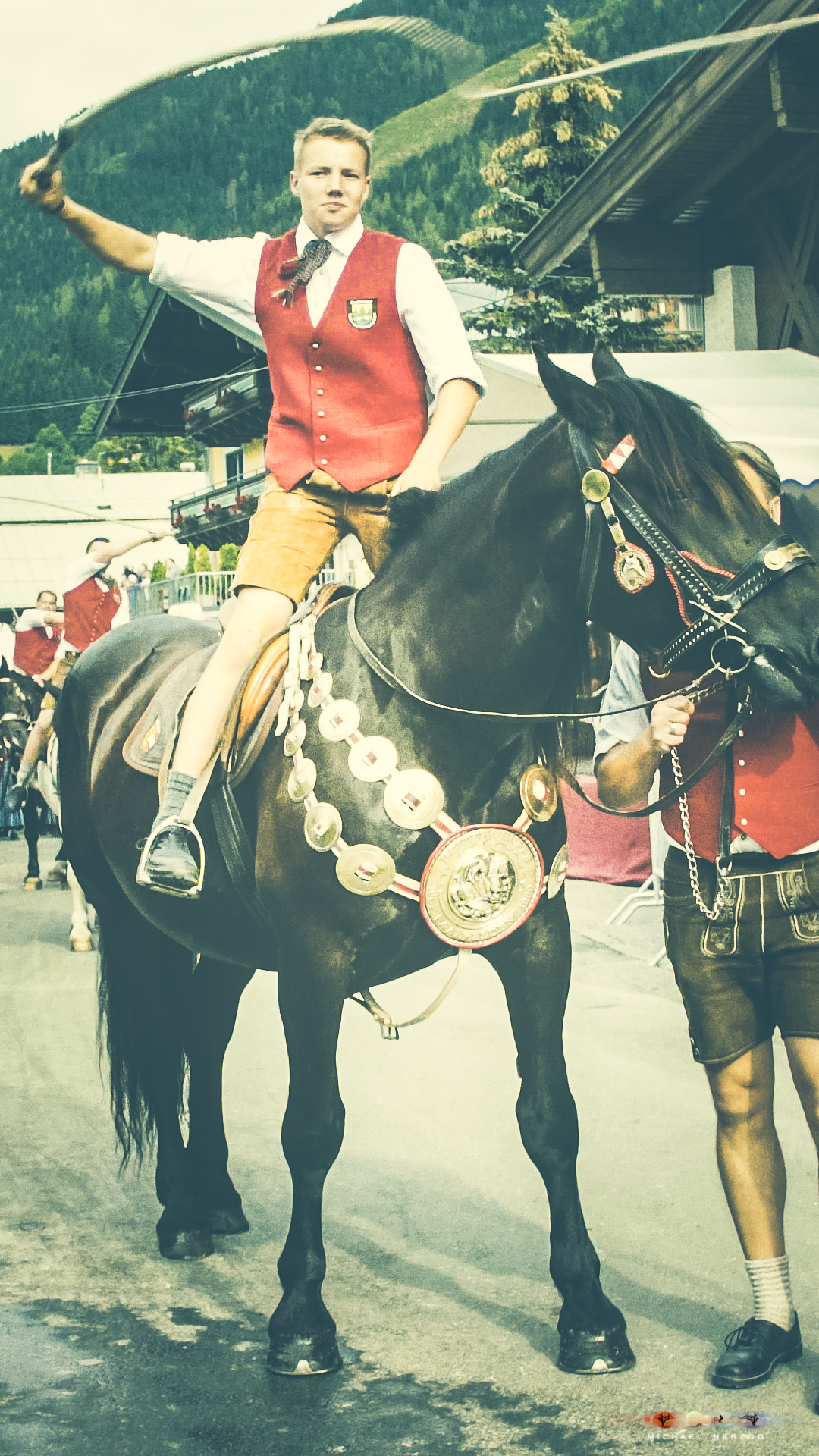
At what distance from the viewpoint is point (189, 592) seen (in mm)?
29969

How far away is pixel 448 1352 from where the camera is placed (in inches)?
136

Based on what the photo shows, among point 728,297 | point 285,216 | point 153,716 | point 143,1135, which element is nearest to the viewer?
point 153,716

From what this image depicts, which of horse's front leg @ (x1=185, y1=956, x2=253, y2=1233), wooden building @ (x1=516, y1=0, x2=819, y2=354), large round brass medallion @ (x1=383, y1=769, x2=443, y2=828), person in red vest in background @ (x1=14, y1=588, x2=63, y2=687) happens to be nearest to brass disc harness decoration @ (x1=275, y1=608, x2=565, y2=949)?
large round brass medallion @ (x1=383, y1=769, x2=443, y2=828)

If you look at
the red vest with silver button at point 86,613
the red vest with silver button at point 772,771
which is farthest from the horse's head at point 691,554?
the red vest with silver button at point 86,613

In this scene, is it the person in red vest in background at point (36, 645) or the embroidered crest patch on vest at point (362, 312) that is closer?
the embroidered crest patch on vest at point (362, 312)

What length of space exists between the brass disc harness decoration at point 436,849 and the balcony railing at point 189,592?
23.3 metres

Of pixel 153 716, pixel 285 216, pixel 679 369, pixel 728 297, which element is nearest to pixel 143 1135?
pixel 153 716

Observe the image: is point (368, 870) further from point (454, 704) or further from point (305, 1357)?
point (305, 1357)

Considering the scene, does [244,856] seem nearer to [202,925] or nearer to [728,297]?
[202,925]

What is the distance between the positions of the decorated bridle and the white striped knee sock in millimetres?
1387

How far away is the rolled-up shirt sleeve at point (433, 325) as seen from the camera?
3439 mm

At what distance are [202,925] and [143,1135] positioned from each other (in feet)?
3.54

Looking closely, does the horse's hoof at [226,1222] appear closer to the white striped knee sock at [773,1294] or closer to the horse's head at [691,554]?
the white striped knee sock at [773,1294]

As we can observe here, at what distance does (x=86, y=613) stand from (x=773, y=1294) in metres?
7.96
